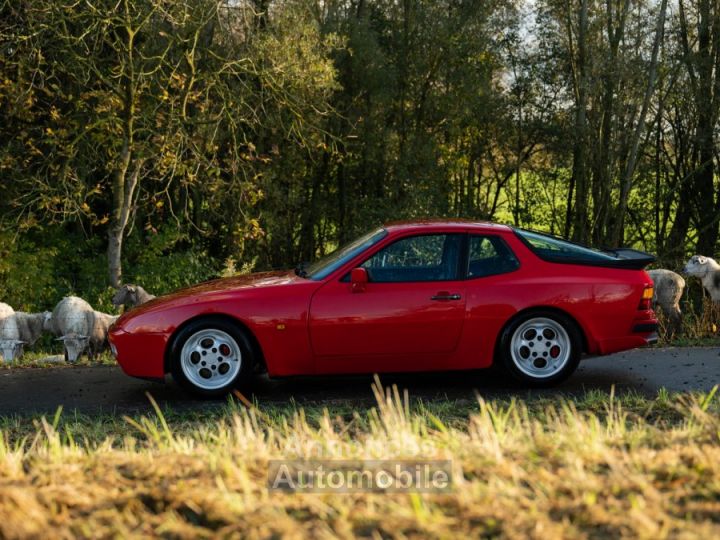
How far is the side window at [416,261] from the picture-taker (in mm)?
8016

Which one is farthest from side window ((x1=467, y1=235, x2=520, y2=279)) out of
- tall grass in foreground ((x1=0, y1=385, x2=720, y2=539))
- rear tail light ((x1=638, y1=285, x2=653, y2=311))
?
tall grass in foreground ((x1=0, y1=385, x2=720, y2=539))

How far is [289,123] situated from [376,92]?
257cm

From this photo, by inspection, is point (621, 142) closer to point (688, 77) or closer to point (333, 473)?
point (688, 77)

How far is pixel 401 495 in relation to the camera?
Answer: 416cm

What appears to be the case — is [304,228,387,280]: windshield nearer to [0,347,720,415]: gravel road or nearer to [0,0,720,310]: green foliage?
[0,347,720,415]: gravel road

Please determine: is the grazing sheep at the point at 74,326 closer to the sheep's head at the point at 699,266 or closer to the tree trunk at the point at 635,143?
the sheep's head at the point at 699,266

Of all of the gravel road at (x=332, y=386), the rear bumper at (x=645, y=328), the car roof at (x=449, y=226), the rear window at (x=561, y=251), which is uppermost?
the car roof at (x=449, y=226)

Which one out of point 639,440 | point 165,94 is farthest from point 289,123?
point 639,440

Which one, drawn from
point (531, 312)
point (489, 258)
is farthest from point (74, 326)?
point (531, 312)

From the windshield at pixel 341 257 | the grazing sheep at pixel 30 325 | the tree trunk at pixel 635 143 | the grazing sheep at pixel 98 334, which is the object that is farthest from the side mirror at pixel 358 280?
the tree trunk at pixel 635 143

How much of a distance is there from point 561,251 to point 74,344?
21.6 ft

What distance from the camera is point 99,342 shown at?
39.7ft

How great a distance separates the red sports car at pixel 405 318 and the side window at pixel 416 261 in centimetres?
1

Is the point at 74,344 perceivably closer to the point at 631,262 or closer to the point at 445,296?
the point at 445,296
